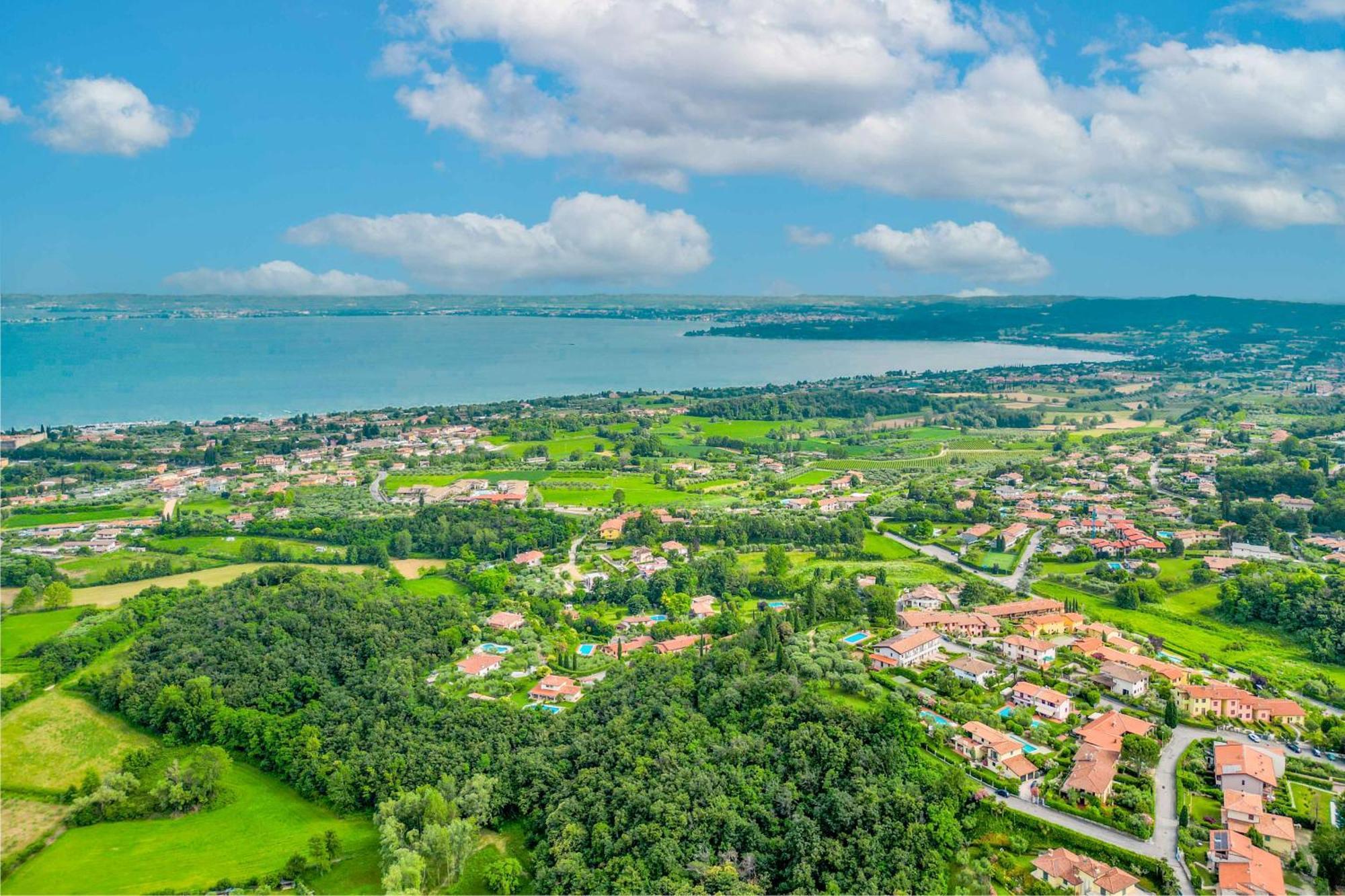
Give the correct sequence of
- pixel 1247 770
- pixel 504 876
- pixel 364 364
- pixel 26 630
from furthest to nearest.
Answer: pixel 364 364 < pixel 26 630 < pixel 1247 770 < pixel 504 876

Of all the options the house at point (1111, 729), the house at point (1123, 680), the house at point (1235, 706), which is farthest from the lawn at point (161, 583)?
the house at point (1235, 706)

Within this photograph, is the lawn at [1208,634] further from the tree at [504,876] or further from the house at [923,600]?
the tree at [504,876]

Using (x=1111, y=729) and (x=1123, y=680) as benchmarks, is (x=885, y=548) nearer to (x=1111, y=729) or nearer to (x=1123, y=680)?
(x=1123, y=680)

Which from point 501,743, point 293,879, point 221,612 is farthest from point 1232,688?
point 221,612

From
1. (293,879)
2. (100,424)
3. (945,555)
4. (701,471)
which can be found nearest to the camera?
(293,879)

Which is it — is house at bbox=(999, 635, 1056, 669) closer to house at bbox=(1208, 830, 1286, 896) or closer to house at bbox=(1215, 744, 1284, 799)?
house at bbox=(1215, 744, 1284, 799)

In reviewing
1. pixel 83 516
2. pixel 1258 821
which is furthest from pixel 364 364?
pixel 1258 821

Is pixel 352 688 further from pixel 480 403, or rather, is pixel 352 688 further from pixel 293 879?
pixel 480 403

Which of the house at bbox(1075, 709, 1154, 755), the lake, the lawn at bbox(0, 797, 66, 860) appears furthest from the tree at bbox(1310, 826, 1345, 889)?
the lake
